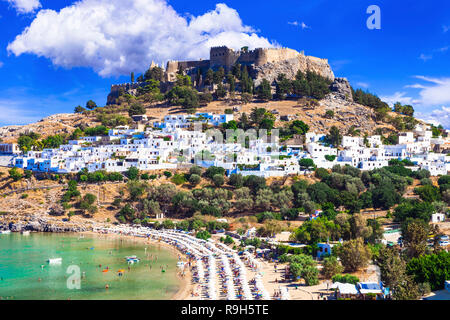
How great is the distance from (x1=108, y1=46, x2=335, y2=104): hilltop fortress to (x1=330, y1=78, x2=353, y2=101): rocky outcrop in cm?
472

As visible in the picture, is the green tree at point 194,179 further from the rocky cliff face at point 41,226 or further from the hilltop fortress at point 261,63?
the hilltop fortress at point 261,63

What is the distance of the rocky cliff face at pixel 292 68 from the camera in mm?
68812

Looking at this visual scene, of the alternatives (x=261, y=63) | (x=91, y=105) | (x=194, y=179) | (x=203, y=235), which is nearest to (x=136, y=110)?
(x=91, y=105)

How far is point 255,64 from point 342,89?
14475 millimetres

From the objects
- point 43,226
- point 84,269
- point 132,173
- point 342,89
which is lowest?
point 84,269

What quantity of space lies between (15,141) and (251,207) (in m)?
37.0

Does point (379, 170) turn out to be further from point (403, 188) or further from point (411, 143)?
point (411, 143)

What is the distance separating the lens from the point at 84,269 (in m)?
26.1

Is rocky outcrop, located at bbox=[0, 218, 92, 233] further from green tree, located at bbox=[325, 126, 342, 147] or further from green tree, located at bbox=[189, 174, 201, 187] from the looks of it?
green tree, located at bbox=[325, 126, 342, 147]

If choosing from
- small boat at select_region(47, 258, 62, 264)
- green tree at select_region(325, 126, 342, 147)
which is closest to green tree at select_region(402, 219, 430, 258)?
small boat at select_region(47, 258, 62, 264)

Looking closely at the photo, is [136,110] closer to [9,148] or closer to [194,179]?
[9,148]

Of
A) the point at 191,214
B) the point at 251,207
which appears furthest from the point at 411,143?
the point at 191,214

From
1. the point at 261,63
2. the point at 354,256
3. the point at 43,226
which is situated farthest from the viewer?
the point at 261,63

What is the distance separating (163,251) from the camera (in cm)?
3070
